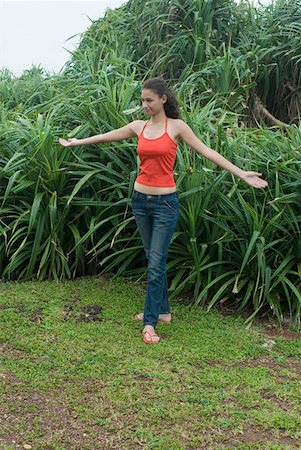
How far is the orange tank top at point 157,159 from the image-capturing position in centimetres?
377

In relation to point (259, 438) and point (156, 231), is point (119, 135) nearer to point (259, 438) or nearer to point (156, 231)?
point (156, 231)

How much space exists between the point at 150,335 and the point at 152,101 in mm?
1498

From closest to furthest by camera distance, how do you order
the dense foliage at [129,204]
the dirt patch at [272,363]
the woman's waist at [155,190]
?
the dirt patch at [272,363] → the woman's waist at [155,190] → the dense foliage at [129,204]

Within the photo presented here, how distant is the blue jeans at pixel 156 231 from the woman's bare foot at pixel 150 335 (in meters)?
0.03

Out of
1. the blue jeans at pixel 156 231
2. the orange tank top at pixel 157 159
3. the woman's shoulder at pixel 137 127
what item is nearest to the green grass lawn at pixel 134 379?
the blue jeans at pixel 156 231

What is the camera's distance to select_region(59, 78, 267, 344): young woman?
3773 millimetres

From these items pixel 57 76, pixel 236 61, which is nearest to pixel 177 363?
pixel 236 61

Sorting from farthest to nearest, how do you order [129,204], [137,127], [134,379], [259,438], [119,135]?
1. [129,204]
2. [119,135]
3. [137,127]
4. [134,379]
5. [259,438]

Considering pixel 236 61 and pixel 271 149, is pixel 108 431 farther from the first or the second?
pixel 236 61

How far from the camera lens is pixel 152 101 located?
12.3ft

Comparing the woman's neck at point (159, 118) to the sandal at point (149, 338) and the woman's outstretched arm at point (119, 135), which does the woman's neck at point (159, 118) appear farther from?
the sandal at point (149, 338)

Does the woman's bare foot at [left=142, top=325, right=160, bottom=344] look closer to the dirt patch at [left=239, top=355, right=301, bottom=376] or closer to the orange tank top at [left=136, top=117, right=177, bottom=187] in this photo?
the dirt patch at [left=239, top=355, right=301, bottom=376]

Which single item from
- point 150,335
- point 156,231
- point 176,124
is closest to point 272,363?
point 150,335

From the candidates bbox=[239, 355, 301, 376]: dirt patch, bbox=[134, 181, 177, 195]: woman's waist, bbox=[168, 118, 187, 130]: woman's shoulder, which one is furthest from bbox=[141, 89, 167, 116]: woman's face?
bbox=[239, 355, 301, 376]: dirt patch
